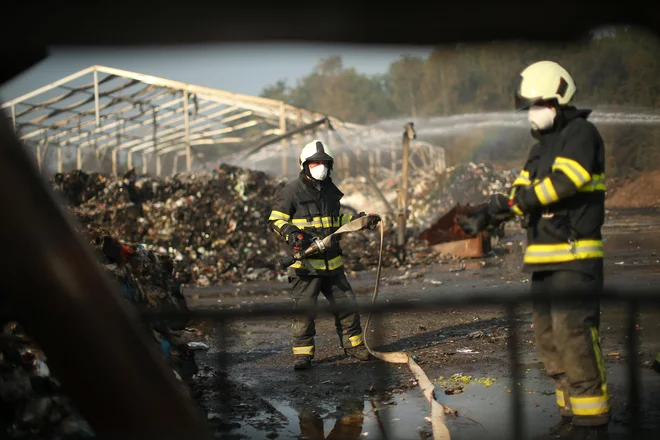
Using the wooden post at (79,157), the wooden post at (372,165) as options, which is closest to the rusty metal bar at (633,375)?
the wooden post at (372,165)

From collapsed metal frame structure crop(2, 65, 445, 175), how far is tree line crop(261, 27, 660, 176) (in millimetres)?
2663

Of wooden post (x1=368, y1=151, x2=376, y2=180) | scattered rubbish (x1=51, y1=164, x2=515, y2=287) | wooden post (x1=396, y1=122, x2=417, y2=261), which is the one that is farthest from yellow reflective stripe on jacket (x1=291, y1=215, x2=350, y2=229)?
wooden post (x1=368, y1=151, x2=376, y2=180)

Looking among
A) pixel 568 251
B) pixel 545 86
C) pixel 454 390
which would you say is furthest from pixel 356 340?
pixel 545 86

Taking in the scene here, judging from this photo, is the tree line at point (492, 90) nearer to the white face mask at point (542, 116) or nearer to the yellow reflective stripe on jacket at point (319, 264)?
the yellow reflective stripe on jacket at point (319, 264)

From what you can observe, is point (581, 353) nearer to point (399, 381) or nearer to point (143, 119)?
point (399, 381)

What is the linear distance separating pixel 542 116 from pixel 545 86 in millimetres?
167

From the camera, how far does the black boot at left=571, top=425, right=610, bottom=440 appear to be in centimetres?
425

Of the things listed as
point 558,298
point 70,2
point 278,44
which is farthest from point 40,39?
point 558,298

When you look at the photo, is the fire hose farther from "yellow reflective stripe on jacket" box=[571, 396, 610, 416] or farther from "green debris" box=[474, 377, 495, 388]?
"yellow reflective stripe on jacket" box=[571, 396, 610, 416]

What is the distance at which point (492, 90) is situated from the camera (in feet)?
104

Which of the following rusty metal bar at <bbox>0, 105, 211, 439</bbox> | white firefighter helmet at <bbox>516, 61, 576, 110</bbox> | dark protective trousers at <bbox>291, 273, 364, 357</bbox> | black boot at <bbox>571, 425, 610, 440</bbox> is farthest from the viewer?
dark protective trousers at <bbox>291, 273, 364, 357</bbox>

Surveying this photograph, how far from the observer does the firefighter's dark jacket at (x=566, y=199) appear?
4316 mm

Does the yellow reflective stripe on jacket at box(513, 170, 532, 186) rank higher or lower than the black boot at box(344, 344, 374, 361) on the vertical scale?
higher

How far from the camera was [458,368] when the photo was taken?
6.45m
